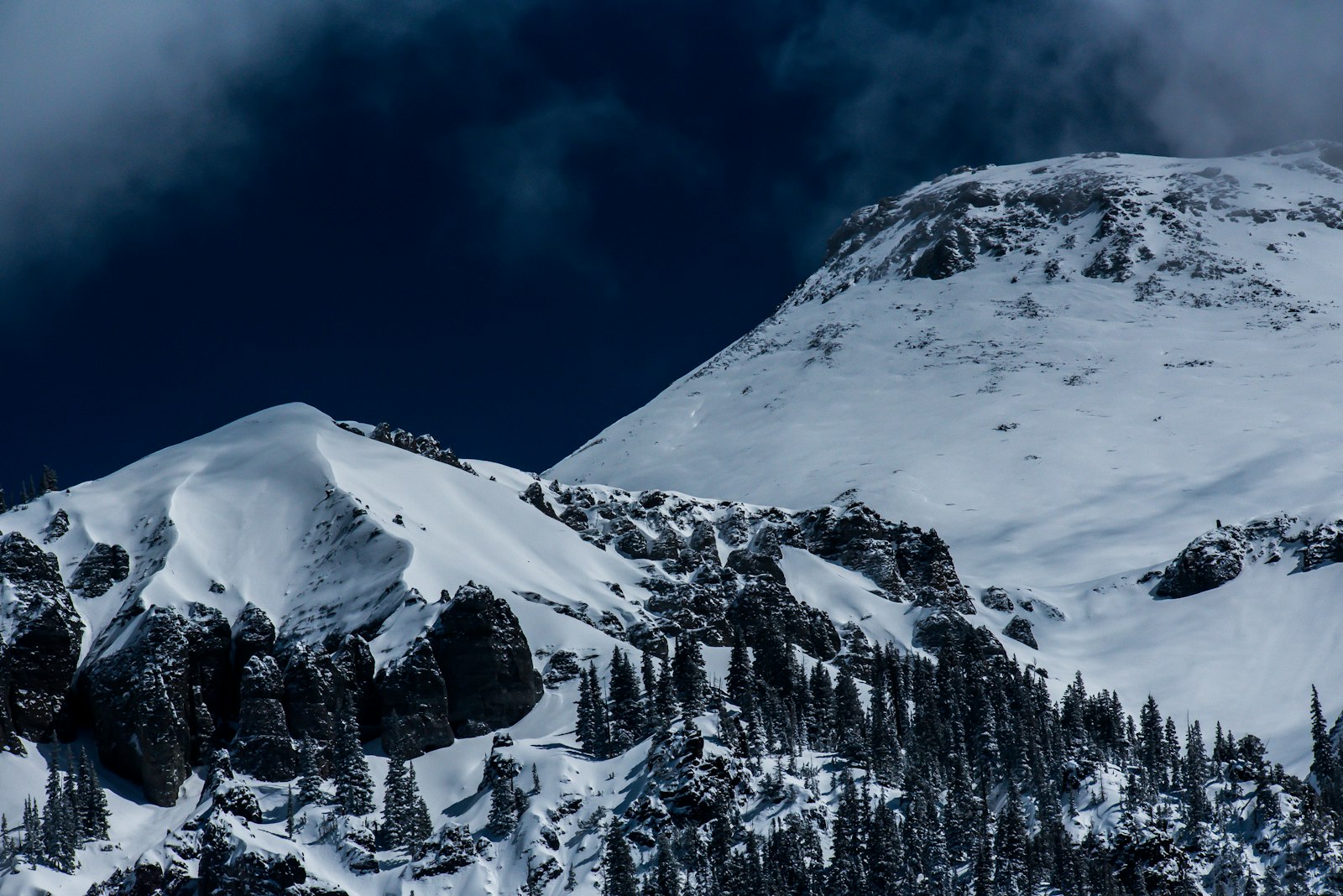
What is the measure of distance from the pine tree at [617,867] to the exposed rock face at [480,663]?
93.0 ft

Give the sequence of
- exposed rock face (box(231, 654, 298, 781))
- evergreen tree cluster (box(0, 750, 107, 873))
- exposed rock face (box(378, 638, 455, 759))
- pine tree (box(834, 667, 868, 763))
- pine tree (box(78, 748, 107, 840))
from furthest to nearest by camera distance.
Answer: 1. pine tree (box(834, 667, 868, 763))
2. exposed rock face (box(378, 638, 455, 759))
3. exposed rock face (box(231, 654, 298, 781))
4. pine tree (box(78, 748, 107, 840))
5. evergreen tree cluster (box(0, 750, 107, 873))

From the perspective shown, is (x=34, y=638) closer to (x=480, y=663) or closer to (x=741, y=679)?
(x=480, y=663)

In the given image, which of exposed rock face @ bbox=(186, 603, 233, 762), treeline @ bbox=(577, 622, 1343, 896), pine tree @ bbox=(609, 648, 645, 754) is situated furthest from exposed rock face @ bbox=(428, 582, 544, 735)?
exposed rock face @ bbox=(186, 603, 233, 762)

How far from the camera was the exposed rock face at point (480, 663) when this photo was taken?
491 ft

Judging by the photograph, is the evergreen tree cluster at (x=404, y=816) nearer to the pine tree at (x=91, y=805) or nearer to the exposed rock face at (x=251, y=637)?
the pine tree at (x=91, y=805)

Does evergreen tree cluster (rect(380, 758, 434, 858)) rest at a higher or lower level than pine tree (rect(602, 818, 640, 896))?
higher

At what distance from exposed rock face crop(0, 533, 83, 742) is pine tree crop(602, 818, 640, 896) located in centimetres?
5881

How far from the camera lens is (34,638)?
14438 cm

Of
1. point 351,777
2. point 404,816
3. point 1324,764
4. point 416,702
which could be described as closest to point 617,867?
point 404,816

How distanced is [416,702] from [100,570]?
143 feet

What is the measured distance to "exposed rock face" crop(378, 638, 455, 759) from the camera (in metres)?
142

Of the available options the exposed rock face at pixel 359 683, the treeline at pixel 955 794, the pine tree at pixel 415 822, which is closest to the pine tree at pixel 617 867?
the treeline at pixel 955 794

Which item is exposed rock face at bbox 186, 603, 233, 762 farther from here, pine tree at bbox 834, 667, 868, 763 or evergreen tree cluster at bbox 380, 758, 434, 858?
pine tree at bbox 834, 667, 868, 763

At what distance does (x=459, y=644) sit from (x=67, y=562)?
48306mm
